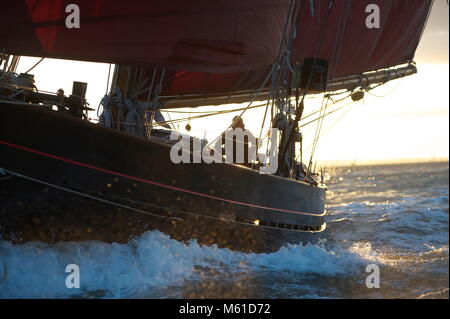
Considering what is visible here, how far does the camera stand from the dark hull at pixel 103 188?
827 centimetres

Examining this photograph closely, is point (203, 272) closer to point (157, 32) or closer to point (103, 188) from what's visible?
point (103, 188)

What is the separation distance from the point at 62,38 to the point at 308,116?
8.83m

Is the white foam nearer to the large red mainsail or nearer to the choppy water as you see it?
the choppy water

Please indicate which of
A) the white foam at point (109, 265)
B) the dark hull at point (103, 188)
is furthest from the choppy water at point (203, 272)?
the dark hull at point (103, 188)

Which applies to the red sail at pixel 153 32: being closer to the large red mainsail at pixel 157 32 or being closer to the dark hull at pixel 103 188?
the large red mainsail at pixel 157 32

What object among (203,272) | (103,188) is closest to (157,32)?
(103,188)

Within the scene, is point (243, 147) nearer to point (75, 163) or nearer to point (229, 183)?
point (229, 183)

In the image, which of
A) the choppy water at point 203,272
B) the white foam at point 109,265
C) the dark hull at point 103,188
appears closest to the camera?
the white foam at point 109,265

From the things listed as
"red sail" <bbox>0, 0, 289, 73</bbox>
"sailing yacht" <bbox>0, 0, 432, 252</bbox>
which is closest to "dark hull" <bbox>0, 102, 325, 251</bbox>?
"sailing yacht" <bbox>0, 0, 432, 252</bbox>

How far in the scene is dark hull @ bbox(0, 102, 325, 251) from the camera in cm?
827

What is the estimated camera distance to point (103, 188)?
8.79 metres

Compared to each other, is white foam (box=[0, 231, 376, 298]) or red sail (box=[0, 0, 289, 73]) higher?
red sail (box=[0, 0, 289, 73])

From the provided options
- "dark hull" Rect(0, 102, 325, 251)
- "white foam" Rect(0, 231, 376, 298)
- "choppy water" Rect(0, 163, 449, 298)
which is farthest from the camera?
"dark hull" Rect(0, 102, 325, 251)

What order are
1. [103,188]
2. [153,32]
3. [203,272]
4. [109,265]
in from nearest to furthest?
[109,265] < [103,188] < [153,32] < [203,272]
